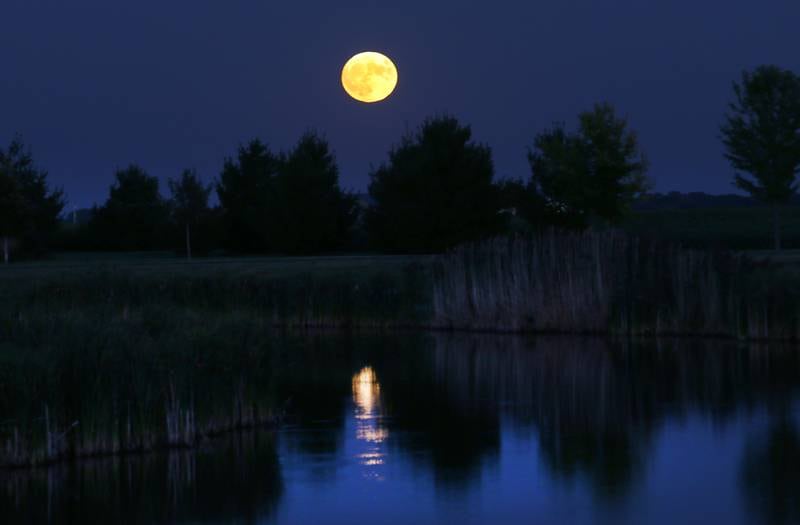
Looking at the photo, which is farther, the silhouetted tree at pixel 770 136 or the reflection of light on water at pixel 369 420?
the silhouetted tree at pixel 770 136

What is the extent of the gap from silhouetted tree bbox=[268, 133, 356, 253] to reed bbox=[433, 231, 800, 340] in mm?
29190

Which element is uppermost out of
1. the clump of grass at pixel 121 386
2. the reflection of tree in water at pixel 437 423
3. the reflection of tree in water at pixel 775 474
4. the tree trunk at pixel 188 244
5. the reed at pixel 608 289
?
the tree trunk at pixel 188 244

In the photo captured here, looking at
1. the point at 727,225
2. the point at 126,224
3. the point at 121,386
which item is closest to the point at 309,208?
the point at 126,224

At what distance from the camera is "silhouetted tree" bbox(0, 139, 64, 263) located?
169 ft

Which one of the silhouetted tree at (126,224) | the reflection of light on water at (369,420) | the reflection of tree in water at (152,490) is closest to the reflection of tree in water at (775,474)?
the reflection of light on water at (369,420)

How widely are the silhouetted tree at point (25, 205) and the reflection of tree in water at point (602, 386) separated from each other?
32037mm

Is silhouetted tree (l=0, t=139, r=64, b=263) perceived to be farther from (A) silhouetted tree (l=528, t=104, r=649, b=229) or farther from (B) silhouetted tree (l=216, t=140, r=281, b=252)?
(A) silhouetted tree (l=528, t=104, r=649, b=229)

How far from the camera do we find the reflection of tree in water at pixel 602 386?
45.0ft

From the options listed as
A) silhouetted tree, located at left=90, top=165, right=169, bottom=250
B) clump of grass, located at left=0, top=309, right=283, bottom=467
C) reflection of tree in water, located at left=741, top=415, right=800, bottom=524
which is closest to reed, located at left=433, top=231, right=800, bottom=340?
reflection of tree in water, located at left=741, top=415, right=800, bottom=524

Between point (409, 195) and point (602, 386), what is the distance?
3578 cm

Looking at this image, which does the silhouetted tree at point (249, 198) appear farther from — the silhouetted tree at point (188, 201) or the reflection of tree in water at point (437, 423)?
the reflection of tree in water at point (437, 423)

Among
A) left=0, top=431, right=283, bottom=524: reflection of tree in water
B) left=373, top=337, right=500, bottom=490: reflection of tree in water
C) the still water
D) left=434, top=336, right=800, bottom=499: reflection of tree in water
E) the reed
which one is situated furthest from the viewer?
the reed

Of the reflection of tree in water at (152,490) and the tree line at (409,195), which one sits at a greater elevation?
the tree line at (409,195)

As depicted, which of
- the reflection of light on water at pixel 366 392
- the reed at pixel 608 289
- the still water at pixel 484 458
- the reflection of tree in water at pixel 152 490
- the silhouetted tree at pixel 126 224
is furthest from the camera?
the silhouetted tree at pixel 126 224
